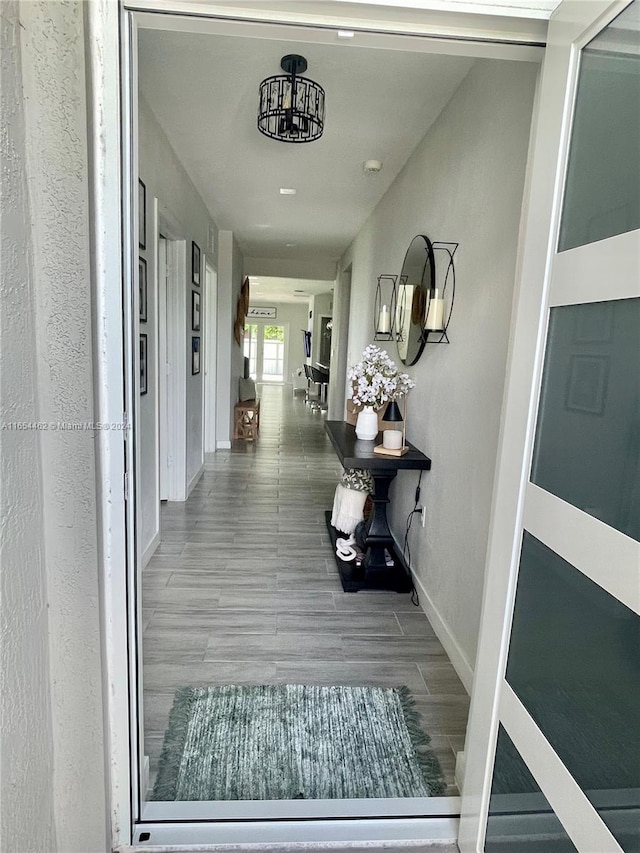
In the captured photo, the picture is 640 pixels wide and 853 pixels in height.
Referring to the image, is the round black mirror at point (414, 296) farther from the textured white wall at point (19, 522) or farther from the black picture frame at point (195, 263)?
the textured white wall at point (19, 522)

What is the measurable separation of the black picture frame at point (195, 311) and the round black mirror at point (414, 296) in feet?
6.14

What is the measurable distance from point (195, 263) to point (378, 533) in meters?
2.91

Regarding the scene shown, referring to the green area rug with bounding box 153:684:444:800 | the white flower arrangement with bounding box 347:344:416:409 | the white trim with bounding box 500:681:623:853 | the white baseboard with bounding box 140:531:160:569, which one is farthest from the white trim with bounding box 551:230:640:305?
the white baseboard with bounding box 140:531:160:569

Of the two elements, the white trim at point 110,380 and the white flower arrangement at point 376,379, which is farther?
the white flower arrangement at point 376,379

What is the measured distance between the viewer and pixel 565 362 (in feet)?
3.41

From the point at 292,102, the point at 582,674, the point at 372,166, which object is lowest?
the point at 582,674

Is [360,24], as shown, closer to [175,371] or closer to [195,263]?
[175,371]

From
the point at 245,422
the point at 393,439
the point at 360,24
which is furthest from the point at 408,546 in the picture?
the point at 245,422

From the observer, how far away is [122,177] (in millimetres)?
1127

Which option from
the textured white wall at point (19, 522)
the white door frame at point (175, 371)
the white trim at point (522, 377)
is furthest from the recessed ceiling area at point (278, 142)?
the textured white wall at point (19, 522)

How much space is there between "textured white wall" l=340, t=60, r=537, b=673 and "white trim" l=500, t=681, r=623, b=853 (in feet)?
2.68

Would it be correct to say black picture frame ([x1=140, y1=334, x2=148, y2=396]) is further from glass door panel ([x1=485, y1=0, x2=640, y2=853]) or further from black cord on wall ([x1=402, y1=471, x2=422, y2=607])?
glass door panel ([x1=485, y1=0, x2=640, y2=853])

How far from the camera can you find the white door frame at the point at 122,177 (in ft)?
3.52

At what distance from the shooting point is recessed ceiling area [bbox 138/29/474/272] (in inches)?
88.3
